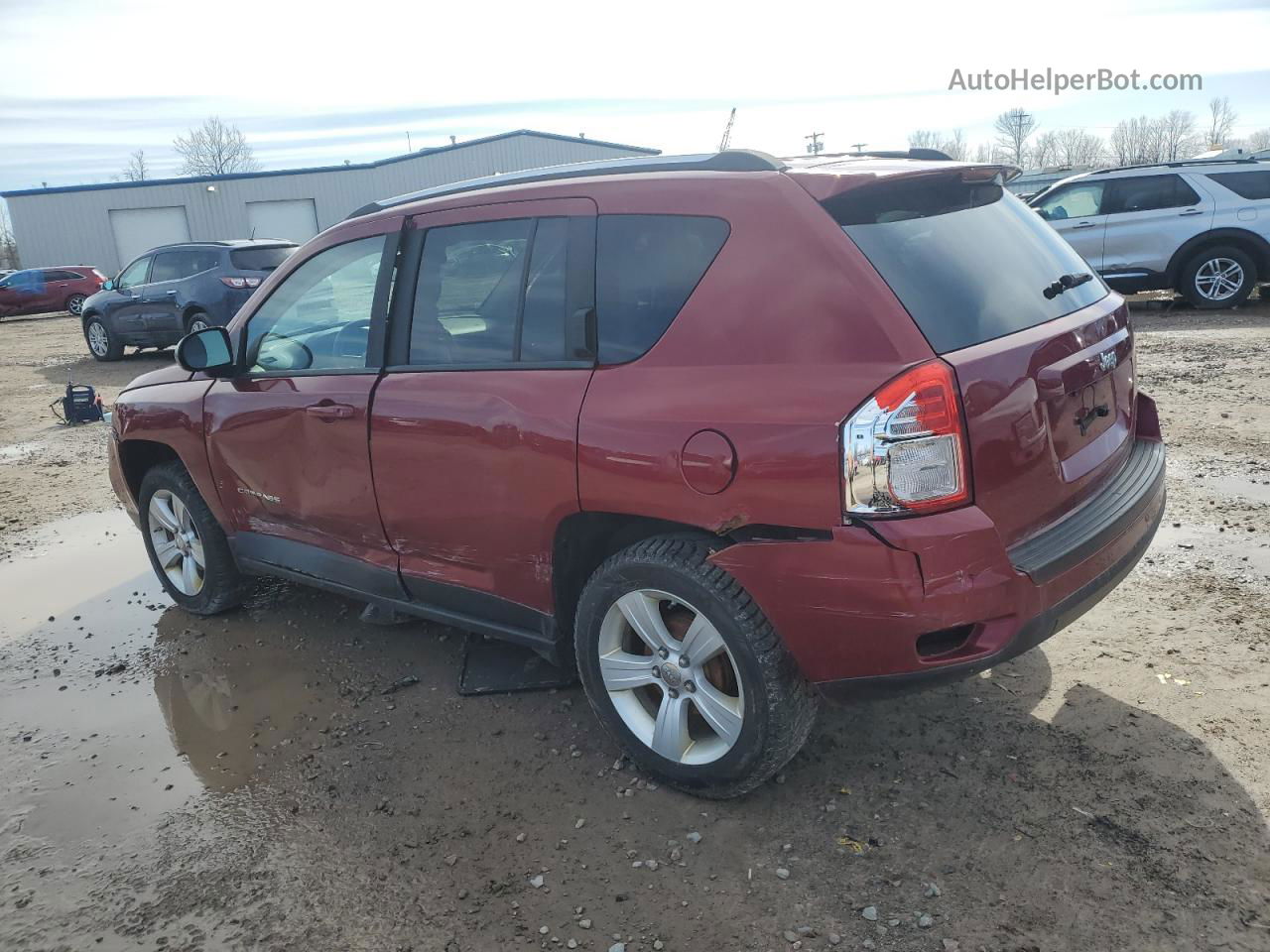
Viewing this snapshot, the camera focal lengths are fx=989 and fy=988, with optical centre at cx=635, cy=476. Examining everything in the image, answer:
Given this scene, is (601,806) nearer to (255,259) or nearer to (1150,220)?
(1150,220)

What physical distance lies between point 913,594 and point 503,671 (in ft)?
6.64

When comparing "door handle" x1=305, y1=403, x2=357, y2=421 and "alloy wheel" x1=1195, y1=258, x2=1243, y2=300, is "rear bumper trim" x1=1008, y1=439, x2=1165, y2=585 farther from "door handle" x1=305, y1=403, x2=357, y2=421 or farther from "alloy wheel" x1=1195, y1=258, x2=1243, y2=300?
"alloy wheel" x1=1195, y1=258, x2=1243, y2=300

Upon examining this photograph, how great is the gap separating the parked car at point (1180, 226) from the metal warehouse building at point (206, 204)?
89.3ft

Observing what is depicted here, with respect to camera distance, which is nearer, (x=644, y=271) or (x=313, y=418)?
(x=644, y=271)

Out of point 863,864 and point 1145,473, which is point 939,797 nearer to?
point 863,864

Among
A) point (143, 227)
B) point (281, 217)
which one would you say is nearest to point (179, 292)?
point (281, 217)

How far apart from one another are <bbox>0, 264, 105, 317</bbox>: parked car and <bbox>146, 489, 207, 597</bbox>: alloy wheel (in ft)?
84.4

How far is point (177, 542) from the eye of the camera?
4922 mm

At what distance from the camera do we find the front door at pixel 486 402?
10.2 ft

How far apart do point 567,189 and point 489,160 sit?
127 feet

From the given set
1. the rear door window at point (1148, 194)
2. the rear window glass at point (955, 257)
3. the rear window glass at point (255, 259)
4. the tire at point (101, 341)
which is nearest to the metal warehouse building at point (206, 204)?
the tire at point (101, 341)

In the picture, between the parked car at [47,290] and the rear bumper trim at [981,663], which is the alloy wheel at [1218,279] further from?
the parked car at [47,290]

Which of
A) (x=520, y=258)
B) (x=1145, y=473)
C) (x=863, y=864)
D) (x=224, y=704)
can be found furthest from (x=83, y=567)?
(x=1145, y=473)

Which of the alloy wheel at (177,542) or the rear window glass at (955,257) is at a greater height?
the rear window glass at (955,257)
